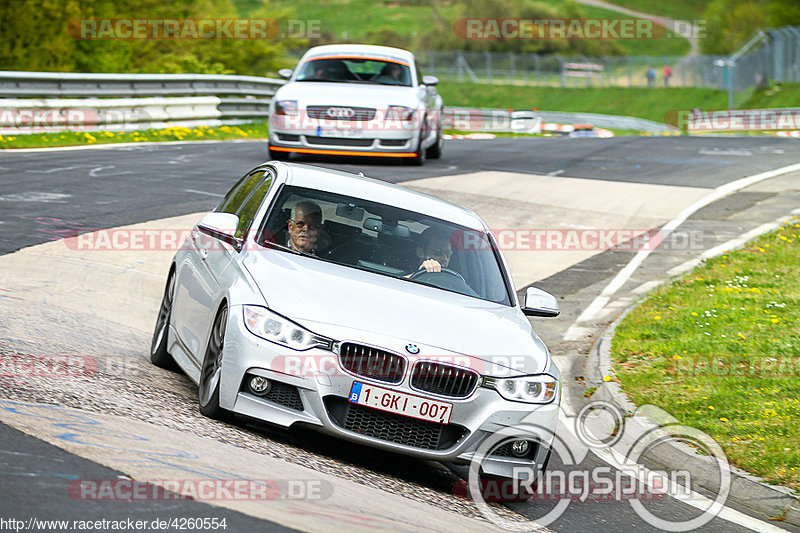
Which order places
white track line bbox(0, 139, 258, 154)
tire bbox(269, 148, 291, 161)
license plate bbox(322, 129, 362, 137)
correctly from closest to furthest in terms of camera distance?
license plate bbox(322, 129, 362, 137), tire bbox(269, 148, 291, 161), white track line bbox(0, 139, 258, 154)

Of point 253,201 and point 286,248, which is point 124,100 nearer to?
point 253,201

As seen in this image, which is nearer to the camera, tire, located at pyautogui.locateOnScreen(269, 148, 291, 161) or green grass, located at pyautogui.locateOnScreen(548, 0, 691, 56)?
tire, located at pyautogui.locateOnScreen(269, 148, 291, 161)

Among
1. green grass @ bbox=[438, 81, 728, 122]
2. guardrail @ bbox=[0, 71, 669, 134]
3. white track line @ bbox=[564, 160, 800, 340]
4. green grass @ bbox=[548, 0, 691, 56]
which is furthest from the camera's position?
green grass @ bbox=[548, 0, 691, 56]

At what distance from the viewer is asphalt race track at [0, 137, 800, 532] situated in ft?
17.2

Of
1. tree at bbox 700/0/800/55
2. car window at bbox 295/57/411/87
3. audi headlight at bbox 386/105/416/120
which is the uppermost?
tree at bbox 700/0/800/55

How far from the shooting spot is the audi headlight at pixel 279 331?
19.8 feet

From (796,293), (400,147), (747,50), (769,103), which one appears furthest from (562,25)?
(796,293)

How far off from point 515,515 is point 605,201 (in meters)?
13.1

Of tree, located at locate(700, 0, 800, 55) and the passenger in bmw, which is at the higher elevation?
tree, located at locate(700, 0, 800, 55)

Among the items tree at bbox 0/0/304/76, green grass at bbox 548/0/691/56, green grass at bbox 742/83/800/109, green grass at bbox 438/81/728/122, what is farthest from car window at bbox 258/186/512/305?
green grass at bbox 548/0/691/56

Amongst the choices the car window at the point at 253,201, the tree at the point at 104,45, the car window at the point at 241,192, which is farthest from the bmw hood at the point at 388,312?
the tree at the point at 104,45

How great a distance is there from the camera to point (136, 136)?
25016 millimetres

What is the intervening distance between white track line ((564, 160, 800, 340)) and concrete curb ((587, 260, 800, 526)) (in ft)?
9.35

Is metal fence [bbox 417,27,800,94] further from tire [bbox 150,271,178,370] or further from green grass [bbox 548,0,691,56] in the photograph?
tire [bbox 150,271,178,370]
